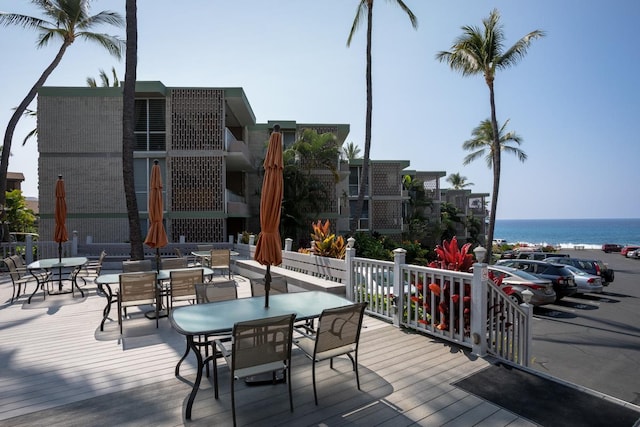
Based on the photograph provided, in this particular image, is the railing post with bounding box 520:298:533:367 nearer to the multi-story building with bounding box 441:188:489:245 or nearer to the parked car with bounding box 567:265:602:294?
the parked car with bounding box 567:265:602:294

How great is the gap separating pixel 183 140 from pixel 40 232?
8.06 meters

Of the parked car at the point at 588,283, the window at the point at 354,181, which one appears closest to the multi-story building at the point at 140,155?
the window at the point at 354,181

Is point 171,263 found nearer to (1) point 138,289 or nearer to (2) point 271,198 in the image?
(1) point 138,289

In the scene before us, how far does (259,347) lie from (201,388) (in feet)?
3.58

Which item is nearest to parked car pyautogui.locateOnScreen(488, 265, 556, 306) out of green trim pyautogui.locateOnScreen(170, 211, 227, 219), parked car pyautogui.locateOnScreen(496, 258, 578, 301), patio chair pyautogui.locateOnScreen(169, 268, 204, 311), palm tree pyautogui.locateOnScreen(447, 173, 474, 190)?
parked car pyautogui.locateOnScreen(496, 258, 578, 301)

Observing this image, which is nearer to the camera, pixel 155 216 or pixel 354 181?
pixel 155 216

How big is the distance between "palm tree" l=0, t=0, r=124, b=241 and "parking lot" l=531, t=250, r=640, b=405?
20.4 m

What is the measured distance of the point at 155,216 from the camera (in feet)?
23.7

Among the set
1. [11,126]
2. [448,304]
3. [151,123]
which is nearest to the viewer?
[448,304]

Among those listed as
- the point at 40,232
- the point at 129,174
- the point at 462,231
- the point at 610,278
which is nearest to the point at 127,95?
the point at 129,174

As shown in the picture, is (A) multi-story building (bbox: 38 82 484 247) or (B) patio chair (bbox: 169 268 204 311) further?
(A) multi-story building (bbox: 38 82 484 247)

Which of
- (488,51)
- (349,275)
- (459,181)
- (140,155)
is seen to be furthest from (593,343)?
(459,181)

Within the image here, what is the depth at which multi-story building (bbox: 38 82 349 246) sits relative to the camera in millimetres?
16094

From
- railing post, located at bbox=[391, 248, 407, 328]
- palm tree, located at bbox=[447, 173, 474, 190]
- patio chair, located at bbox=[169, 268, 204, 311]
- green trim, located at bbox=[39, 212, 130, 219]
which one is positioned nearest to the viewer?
railing post, located at bbox=[391, 248, 407, 328]
